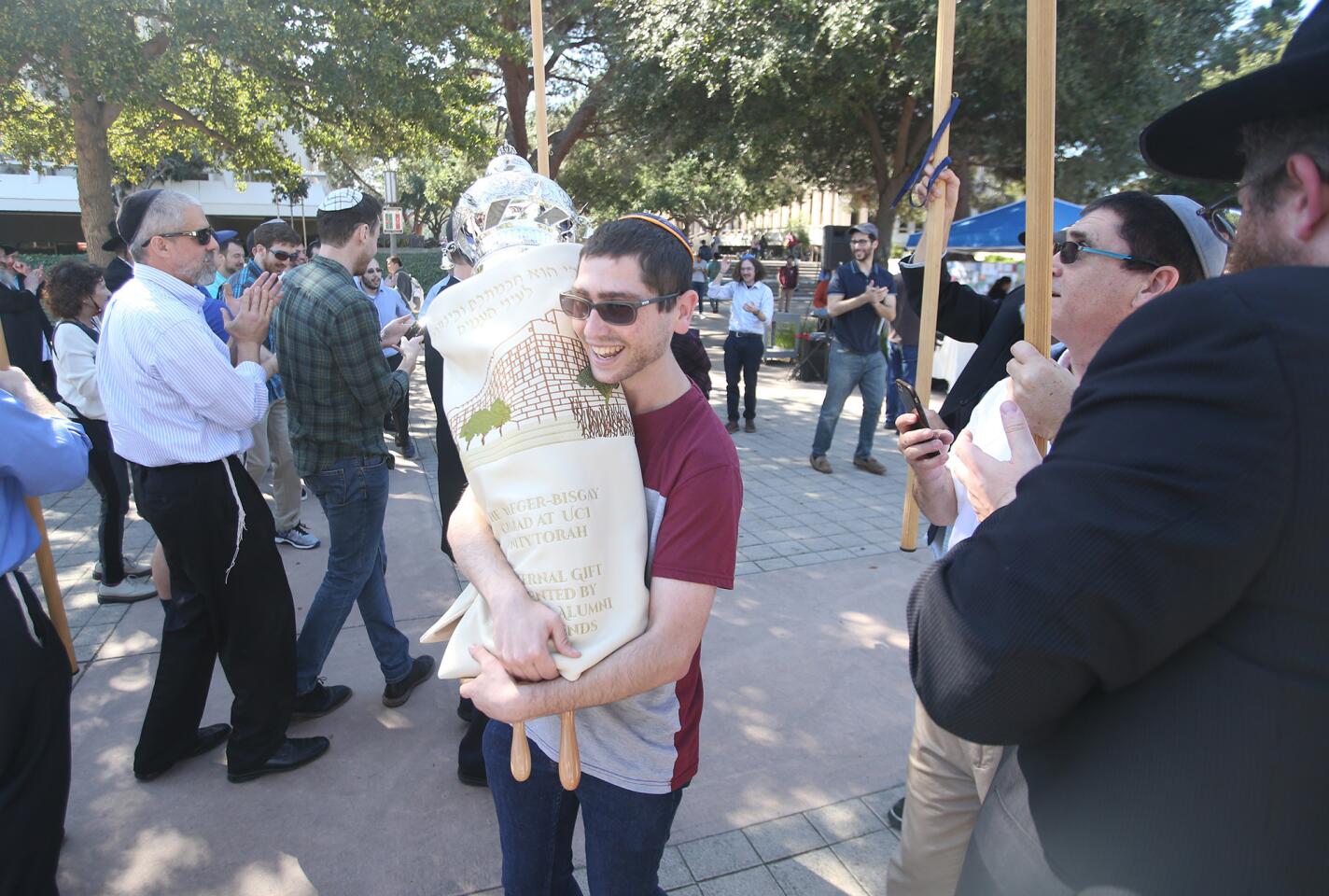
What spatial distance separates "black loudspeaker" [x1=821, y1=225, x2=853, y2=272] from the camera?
14.8m

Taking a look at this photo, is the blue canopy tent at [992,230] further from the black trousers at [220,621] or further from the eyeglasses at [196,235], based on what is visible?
the black trousers at [220,621]

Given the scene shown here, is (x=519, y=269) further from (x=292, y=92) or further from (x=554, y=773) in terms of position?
(x=292, y=92)

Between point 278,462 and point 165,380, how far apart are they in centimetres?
312

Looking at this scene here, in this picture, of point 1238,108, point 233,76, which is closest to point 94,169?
point 233,76

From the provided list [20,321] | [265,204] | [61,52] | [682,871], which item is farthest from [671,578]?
[265,204]

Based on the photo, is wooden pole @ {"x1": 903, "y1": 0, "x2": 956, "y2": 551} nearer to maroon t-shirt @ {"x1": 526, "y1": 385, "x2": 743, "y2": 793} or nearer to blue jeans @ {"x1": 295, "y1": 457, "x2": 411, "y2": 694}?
maroon t-shirt @ {"x1": 526, "y1": 385, "x2": 743, "y2": 793}

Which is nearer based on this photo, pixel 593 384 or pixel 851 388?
pixel 593 384

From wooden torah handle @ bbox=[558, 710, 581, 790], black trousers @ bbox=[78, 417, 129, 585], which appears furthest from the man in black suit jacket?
black trousers @ bbox=[78, 417, 129, 585]

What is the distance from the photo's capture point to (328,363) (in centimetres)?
308

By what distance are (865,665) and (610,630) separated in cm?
283

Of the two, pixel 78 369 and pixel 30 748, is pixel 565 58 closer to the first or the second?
pixel 78 369

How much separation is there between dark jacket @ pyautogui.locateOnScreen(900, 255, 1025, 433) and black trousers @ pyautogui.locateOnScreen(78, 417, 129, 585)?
4308 millimetres

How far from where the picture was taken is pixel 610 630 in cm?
136

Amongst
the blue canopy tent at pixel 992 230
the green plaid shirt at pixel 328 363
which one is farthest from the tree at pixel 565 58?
the green plaid shirt at pixel 328 363
